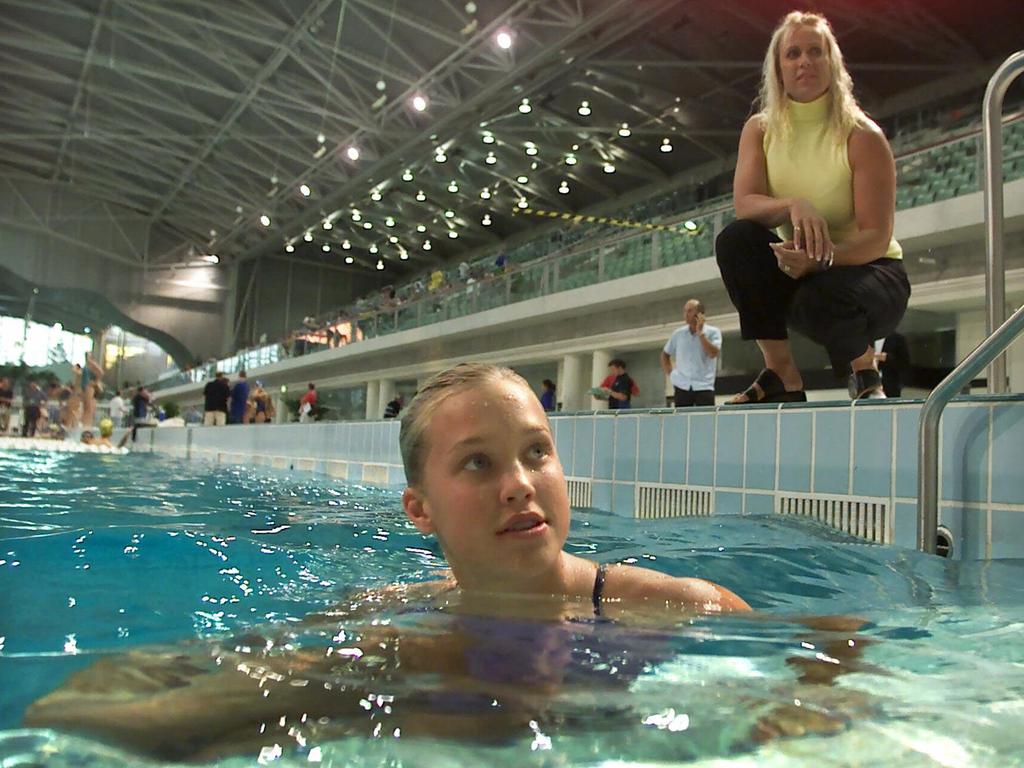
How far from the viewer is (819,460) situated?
3.17 m

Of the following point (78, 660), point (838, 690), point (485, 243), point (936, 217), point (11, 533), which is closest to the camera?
point (838, 690)

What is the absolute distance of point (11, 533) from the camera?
2869 millimetres

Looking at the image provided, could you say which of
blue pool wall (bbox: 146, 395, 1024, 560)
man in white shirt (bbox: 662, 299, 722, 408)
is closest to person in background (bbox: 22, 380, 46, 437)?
man in white shirt (bbox: 662, 299, 722, 408)

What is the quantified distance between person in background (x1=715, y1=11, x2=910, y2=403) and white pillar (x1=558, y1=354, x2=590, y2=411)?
13.4 meters

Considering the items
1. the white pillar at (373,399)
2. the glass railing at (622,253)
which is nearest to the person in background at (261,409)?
the glass railing at (622,253)

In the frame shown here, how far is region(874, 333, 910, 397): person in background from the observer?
21.0 ft

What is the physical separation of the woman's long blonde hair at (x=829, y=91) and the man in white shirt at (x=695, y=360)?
3757 millimetres

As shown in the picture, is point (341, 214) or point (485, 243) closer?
point (341, 214)

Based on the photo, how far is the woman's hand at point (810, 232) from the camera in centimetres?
279

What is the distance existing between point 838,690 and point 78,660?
1.08 m

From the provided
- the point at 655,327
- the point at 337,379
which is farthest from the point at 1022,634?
the point at 337,379

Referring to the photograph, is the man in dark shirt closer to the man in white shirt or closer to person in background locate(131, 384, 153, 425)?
person in background locate(131, 384, 153, 425)

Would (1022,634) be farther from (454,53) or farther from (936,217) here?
(454,53)

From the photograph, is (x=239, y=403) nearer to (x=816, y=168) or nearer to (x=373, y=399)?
(x=373, y=399)
